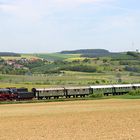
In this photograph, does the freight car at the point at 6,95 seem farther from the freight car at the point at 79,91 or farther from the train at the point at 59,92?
the freight car at the point at 79,91

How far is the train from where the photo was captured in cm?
7600

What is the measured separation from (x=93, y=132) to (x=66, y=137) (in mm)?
2609

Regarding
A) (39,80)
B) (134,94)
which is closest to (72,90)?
(134,94)

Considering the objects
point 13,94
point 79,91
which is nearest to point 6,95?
point 13,94

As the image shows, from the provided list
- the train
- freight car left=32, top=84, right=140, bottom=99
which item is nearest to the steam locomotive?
the train

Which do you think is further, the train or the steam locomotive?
the train

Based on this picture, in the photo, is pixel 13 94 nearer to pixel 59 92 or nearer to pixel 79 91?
pixel 59 92

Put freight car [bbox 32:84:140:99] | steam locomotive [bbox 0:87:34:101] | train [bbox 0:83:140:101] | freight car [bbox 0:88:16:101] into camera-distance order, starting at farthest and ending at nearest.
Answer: freight car [bbox 32:84:140:99]
train [bbox 0:83:140:101]
steam locomotive [bbox 0:87:34:101]
freight car [bbox 0:88:16:101]

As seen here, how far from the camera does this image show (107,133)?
26.9 metres

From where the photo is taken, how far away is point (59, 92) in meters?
84.0

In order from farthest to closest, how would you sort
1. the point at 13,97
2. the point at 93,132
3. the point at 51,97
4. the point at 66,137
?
the point at 51,97, the point at 13,97, the point at 93,132, the point at 66,137

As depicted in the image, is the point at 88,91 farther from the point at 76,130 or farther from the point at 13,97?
the point at 76,130

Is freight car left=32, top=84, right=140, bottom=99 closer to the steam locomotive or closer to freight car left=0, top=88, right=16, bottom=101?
the steam locomotive

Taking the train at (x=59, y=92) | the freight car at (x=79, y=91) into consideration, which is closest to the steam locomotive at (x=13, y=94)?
the train at (x=59, y=92)
